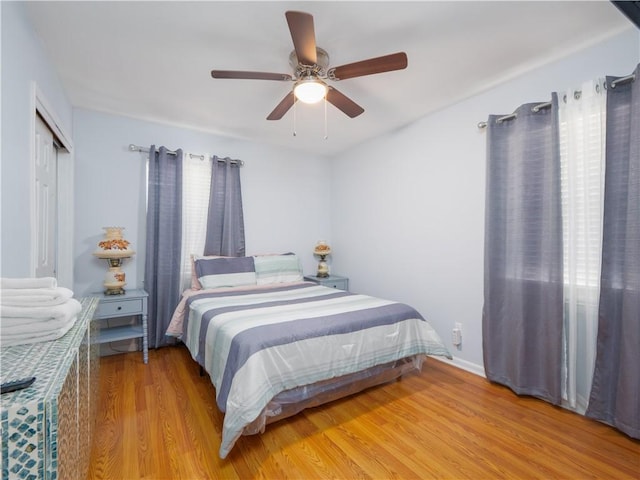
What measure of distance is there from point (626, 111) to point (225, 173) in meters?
3.45

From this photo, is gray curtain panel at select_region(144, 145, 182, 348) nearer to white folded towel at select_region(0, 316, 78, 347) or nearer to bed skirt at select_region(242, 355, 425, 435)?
bed skirt at select_region(242, 355, 425, 435)

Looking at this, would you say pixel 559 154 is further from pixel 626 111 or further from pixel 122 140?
pixel 122 140

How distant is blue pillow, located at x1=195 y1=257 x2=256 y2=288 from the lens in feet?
10.3

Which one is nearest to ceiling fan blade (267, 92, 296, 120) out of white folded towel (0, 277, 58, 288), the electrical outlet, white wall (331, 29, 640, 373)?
white wall (331, 29, 640, 373)

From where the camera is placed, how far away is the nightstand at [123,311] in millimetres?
2656

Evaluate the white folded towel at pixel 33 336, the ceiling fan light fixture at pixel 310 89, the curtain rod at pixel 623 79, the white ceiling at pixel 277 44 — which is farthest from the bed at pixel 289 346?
the curtain rod at pixel 623 79

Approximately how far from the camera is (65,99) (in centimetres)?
262

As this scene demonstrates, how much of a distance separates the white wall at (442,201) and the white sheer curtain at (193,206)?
1926 mm

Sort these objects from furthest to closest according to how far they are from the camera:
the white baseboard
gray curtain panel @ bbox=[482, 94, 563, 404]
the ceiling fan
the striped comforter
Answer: the white baseboard, gray curtain panel @ bbox=[482, 94, 563, 404], the striped comforter, the ceiling fan

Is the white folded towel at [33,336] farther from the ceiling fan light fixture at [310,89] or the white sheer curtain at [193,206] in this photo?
the white sheer curtain at [193,206]

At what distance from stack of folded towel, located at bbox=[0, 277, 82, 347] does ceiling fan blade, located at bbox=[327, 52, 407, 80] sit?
181cm

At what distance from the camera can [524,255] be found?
2.26 metres

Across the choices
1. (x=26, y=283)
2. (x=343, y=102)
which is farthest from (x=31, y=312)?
(x=343, y=102)

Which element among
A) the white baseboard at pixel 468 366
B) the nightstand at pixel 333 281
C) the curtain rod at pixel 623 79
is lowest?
the white baseboard at pixel 468 366
